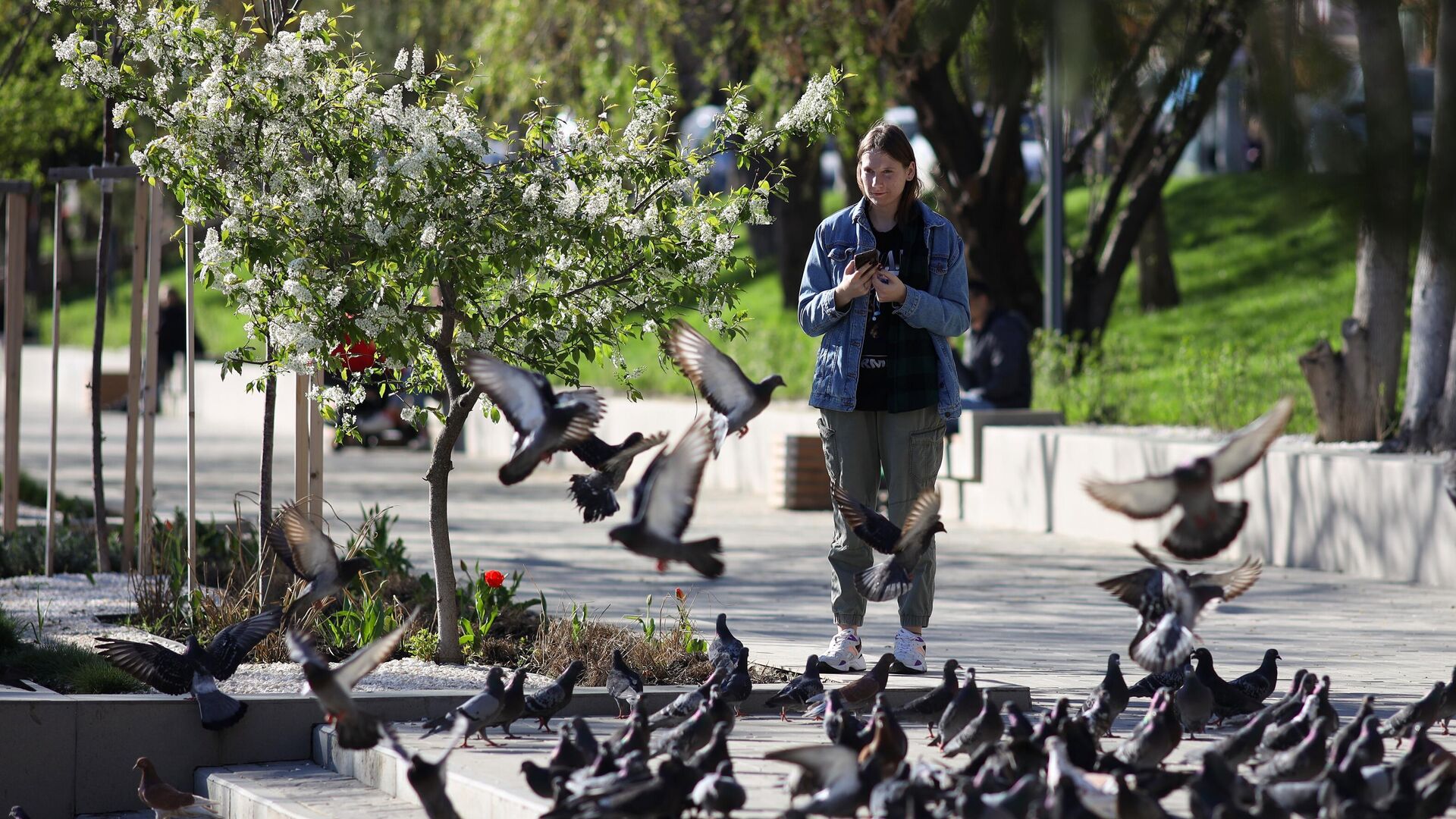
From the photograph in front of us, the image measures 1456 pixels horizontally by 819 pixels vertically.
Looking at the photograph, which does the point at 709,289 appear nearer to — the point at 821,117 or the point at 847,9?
the point at 821,117

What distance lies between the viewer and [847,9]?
45.9 ft

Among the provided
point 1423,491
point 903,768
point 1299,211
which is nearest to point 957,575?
point 1423,491

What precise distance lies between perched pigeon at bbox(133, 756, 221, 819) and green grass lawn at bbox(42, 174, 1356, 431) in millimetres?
2259

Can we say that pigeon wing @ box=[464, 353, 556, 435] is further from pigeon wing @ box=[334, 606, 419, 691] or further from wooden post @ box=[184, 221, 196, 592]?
wooden post @ box=[184, 221, 196, 592]

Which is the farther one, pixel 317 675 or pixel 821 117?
pixel 821 117

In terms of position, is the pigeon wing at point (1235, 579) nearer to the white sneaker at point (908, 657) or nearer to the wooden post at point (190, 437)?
the white sneaker at point (908, 657)

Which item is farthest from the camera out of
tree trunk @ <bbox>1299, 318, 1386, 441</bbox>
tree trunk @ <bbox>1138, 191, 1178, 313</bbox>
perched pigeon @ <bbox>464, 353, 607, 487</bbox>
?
tree trunk @ <bbox>1138, 191, 1178, 313</bbox>

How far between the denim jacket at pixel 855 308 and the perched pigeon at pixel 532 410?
1.31m

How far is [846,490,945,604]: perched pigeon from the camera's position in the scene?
5.02 meters

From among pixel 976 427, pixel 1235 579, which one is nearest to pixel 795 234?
pixel 976 427

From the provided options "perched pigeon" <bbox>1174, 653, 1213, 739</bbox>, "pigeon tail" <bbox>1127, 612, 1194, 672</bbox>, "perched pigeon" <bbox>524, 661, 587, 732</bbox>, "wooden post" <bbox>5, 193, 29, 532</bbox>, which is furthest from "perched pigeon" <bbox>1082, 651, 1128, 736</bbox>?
"wooden post" <bbox>5, 193, 29, 532</bbox>

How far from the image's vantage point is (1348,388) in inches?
426

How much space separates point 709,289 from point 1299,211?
4106mm

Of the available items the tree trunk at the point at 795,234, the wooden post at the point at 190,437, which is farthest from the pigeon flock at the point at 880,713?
the tree trunk at the point at 795,234
